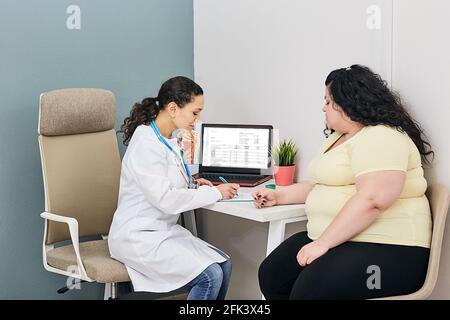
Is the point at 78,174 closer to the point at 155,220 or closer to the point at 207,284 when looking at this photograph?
the point at 155,220

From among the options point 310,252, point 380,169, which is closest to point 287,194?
point 310,252

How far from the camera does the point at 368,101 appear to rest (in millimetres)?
Result: 1956

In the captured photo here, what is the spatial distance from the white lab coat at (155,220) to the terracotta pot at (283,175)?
370 mm

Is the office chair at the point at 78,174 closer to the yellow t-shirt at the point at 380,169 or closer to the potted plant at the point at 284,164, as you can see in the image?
the potted plant at the point at 284,164

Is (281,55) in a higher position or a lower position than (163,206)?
higher

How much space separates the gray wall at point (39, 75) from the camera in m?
2.57

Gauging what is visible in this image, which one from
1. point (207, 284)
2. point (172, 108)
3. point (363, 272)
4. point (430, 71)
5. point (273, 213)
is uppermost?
point (430, 71)

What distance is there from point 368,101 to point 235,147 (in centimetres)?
83

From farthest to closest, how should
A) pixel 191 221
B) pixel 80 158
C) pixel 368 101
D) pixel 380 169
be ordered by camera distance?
pixel 191 221
pixel 80 158
pixel 368 101
pixel 380 169

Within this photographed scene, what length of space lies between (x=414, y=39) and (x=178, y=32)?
51.0 inches

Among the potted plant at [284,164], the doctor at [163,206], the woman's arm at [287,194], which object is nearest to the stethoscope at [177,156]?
the doctor at [163,206]

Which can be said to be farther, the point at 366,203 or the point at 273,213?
the point at 273,213

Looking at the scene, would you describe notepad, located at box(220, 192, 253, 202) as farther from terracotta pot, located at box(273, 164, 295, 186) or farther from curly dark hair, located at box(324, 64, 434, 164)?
curly dark hair, located at box(324, 64, 434, 164)
